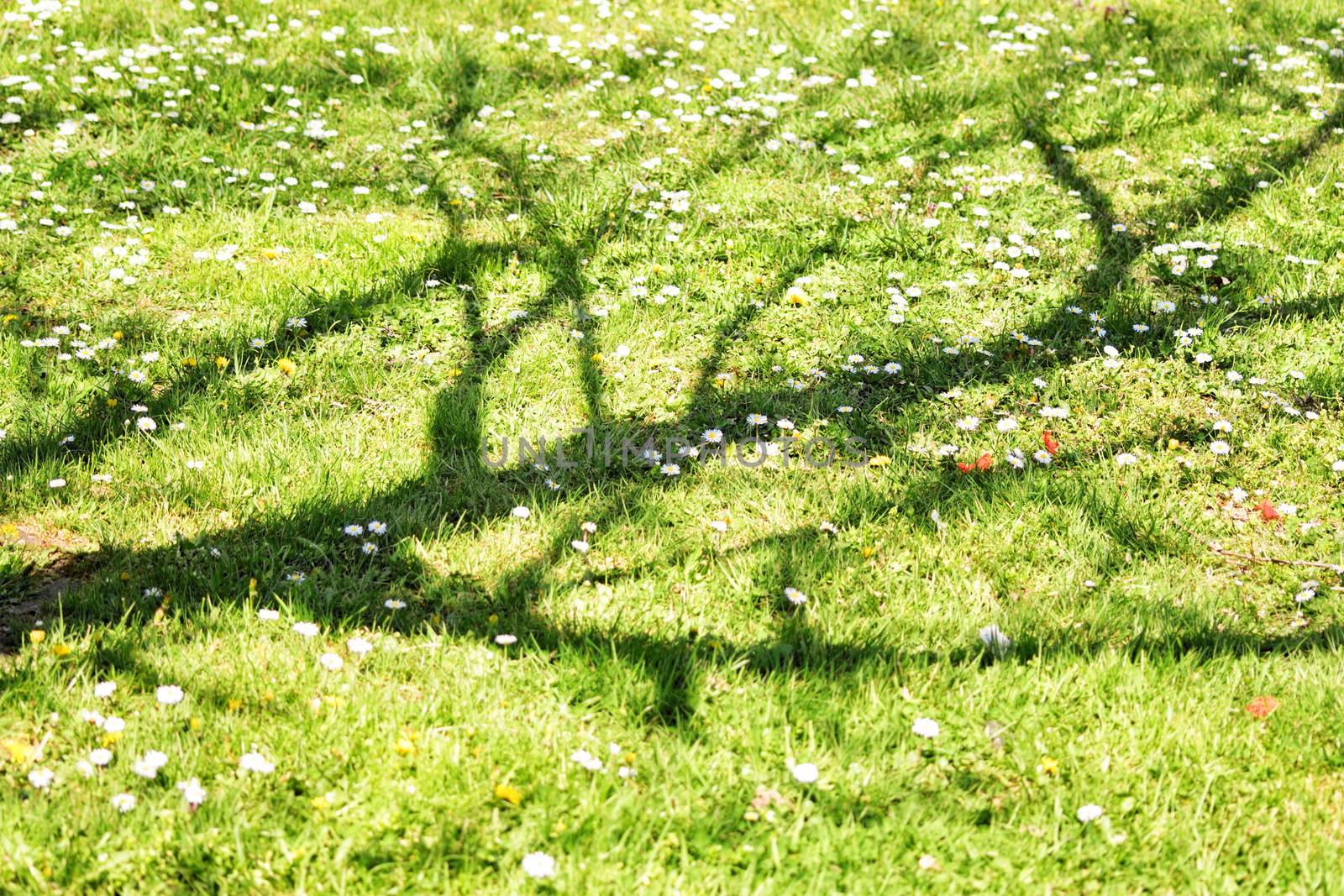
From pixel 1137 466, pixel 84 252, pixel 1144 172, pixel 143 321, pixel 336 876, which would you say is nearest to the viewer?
pixel 336 876

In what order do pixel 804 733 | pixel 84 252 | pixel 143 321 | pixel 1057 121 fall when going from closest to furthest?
pixel 804 733 < pixel 143 321 < pixel 84 252 < pixel 1057 121

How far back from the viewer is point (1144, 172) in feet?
19.8

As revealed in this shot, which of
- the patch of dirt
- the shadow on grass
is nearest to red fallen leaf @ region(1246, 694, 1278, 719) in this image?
the shadow on grass

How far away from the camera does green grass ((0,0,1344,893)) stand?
258 centimetres

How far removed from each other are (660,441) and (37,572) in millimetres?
1982

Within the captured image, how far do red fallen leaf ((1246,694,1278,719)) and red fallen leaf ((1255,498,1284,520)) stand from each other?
3.18 ft

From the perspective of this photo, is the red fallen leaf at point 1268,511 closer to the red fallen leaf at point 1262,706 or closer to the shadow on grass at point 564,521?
the shadow on grass at point 564,521

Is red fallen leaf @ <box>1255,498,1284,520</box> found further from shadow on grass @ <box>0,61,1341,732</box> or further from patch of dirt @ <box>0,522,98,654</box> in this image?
patch of dirt @ <box>0,522,98,654</box>

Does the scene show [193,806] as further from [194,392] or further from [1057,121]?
[1057,121]

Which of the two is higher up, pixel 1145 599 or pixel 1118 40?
pixel 1118 40

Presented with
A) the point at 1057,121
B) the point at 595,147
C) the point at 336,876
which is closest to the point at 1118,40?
the point at 1057,121

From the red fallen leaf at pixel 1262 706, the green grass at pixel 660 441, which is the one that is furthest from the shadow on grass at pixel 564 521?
the red fallen leaf at pixel 1262 706

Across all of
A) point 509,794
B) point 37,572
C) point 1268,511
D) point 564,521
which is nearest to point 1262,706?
point 1268,511

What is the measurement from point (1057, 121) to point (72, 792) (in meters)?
5.80
